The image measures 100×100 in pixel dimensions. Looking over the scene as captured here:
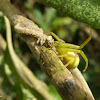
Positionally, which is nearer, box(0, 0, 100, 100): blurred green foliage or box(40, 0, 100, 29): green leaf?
box(40, 0, 100, 29): green leaf

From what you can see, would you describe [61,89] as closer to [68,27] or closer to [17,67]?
[17,67]

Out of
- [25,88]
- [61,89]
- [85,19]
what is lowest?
[25,88]

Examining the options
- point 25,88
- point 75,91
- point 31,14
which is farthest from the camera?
point 31,14

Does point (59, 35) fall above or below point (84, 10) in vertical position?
below

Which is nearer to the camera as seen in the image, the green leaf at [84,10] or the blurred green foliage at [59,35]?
the green leaf at [84,10]

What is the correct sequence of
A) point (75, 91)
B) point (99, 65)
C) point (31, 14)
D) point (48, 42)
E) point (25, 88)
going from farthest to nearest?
1. point (31, 14)
2. point (99, 65)
3. point (25, 88)
4. point (48, 42)
5. point (75, 91)

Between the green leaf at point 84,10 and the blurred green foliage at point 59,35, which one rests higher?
the green leaf at point 84,10

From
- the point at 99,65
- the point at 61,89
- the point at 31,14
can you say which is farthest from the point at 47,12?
the point at 61,89

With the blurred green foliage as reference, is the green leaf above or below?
above

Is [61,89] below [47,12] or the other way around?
the other way around

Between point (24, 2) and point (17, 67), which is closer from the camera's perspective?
point (17, 67)

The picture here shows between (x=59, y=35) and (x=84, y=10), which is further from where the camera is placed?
(x=59, y=35)
